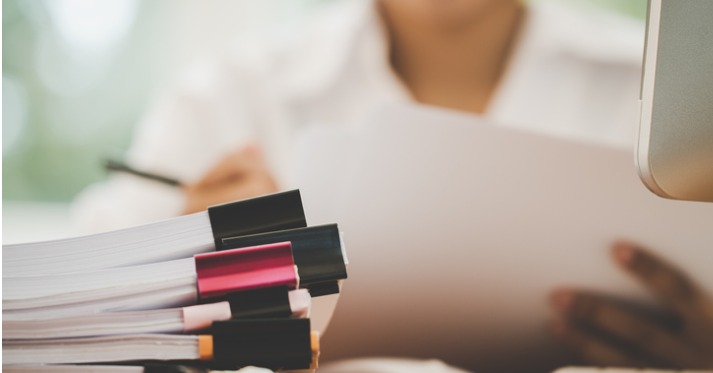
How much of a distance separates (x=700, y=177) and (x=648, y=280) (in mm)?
164

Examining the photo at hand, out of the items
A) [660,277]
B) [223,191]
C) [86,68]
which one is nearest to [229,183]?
[223,191]

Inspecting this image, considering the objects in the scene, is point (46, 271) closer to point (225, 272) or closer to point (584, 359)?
point (225, 272)

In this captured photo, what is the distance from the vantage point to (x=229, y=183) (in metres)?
0.71

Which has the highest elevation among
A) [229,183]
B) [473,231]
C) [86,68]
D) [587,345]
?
[86,68]

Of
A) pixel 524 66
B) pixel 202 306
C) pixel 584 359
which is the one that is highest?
pixel 524 66

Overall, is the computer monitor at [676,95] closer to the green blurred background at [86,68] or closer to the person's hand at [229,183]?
the person's hand at [229,183]

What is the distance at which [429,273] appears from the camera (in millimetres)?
449

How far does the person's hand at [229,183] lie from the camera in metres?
0.69

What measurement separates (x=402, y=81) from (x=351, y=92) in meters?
0.12

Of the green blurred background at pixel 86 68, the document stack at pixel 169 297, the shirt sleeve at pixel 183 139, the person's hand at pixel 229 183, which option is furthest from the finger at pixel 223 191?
the green blurred background at pixel 86 68

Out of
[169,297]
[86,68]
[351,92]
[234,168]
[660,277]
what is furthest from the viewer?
[86,68]

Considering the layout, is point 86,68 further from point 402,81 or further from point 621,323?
point 621,323

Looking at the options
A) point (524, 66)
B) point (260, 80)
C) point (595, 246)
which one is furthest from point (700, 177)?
point (260, 80)

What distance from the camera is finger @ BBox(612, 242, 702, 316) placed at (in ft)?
1.35
